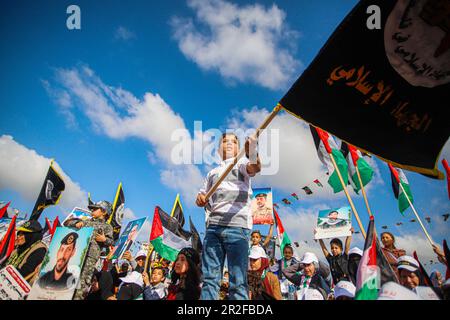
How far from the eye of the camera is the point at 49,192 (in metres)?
8.57

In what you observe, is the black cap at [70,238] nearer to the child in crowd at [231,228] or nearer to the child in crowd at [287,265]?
the child in crowd at [231,228]

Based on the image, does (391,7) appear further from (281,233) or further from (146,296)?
(281,233)

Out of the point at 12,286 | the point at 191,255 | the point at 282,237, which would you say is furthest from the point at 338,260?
the point at 12,286

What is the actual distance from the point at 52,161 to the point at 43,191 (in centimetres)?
108

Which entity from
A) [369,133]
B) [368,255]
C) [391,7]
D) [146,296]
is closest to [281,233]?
[146,296]

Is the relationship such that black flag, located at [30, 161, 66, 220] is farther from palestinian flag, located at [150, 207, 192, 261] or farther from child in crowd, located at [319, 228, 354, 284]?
child in crowd, located at [319, 228, 354, 284]

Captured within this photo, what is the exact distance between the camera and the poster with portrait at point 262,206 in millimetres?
9781

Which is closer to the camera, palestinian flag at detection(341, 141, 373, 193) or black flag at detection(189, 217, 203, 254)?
Answer: black flag at detection(189, 217, 203, 254)

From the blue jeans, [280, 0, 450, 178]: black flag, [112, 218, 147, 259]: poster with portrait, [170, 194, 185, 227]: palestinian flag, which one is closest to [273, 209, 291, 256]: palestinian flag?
[170, 194, 185, 227]: palestinian flag

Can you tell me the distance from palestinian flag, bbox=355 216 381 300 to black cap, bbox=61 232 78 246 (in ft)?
13.5

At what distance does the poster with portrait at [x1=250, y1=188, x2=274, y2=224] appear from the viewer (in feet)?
32.1

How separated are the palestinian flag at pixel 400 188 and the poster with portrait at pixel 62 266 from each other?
27.3 ft

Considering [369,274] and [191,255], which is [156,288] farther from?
[369,274]

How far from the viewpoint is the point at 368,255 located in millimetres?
3039
